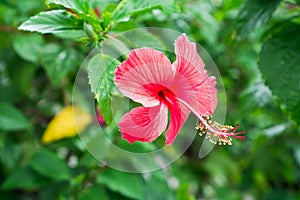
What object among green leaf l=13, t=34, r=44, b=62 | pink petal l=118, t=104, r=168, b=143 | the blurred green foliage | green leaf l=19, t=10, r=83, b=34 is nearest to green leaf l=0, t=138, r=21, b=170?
the blurred green foliage

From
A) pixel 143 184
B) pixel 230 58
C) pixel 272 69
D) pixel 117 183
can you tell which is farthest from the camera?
pixel 230 58

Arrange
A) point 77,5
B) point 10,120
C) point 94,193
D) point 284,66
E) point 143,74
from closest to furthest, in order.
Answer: point 143,74 < point 77,5 < point 284,66 < point 94,193 < point 10,120

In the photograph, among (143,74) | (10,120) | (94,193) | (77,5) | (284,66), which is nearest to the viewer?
(143,74)

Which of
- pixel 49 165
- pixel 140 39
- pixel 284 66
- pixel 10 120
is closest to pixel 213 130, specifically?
pixel 140 39

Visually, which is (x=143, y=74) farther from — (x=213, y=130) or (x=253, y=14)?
(x=253, y=14)

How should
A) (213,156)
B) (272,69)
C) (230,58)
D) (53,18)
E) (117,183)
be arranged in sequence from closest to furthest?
(53,18) → (272,69) → (117,183) → (230,58) → (213,156)

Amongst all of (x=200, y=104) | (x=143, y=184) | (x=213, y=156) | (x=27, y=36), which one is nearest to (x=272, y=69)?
(x=200, y=104)

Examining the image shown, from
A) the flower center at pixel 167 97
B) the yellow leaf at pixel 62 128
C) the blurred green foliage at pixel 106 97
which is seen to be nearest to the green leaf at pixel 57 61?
the blurred green foliage at pixel 106 97

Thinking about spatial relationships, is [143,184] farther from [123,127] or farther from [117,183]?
[123,127]
